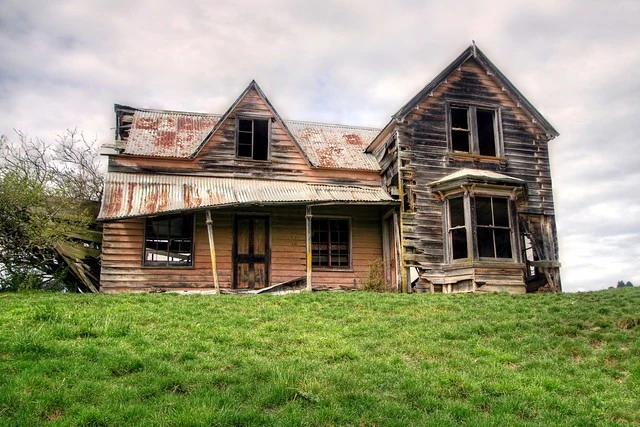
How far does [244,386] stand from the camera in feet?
24.2

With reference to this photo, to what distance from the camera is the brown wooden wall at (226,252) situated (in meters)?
17.4

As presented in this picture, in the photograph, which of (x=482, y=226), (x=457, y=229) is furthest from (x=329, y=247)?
(x=482, y=226)

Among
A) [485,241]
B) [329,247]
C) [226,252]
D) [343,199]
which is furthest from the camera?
[329,247]

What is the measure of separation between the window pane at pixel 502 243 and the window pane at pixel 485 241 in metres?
0.23

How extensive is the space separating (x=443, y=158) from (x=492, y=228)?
3.07 metres

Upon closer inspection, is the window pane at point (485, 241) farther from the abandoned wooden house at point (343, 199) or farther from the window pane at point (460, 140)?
the window pane at point (460, 140)

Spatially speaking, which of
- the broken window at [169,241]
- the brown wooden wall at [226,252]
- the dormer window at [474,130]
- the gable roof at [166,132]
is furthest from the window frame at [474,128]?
the broken window at [169,241]

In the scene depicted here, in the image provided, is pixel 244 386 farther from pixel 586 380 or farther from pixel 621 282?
pixel 621 282

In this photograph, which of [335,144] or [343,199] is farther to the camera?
[335,144]

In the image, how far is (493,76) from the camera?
67.2 ft

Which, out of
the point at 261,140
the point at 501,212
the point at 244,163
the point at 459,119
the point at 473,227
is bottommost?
the point at 473,227

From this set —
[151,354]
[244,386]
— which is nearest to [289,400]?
[244,386]

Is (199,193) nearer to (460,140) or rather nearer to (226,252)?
(226,252)

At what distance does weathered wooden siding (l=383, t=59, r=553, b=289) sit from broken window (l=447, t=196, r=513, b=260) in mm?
522
